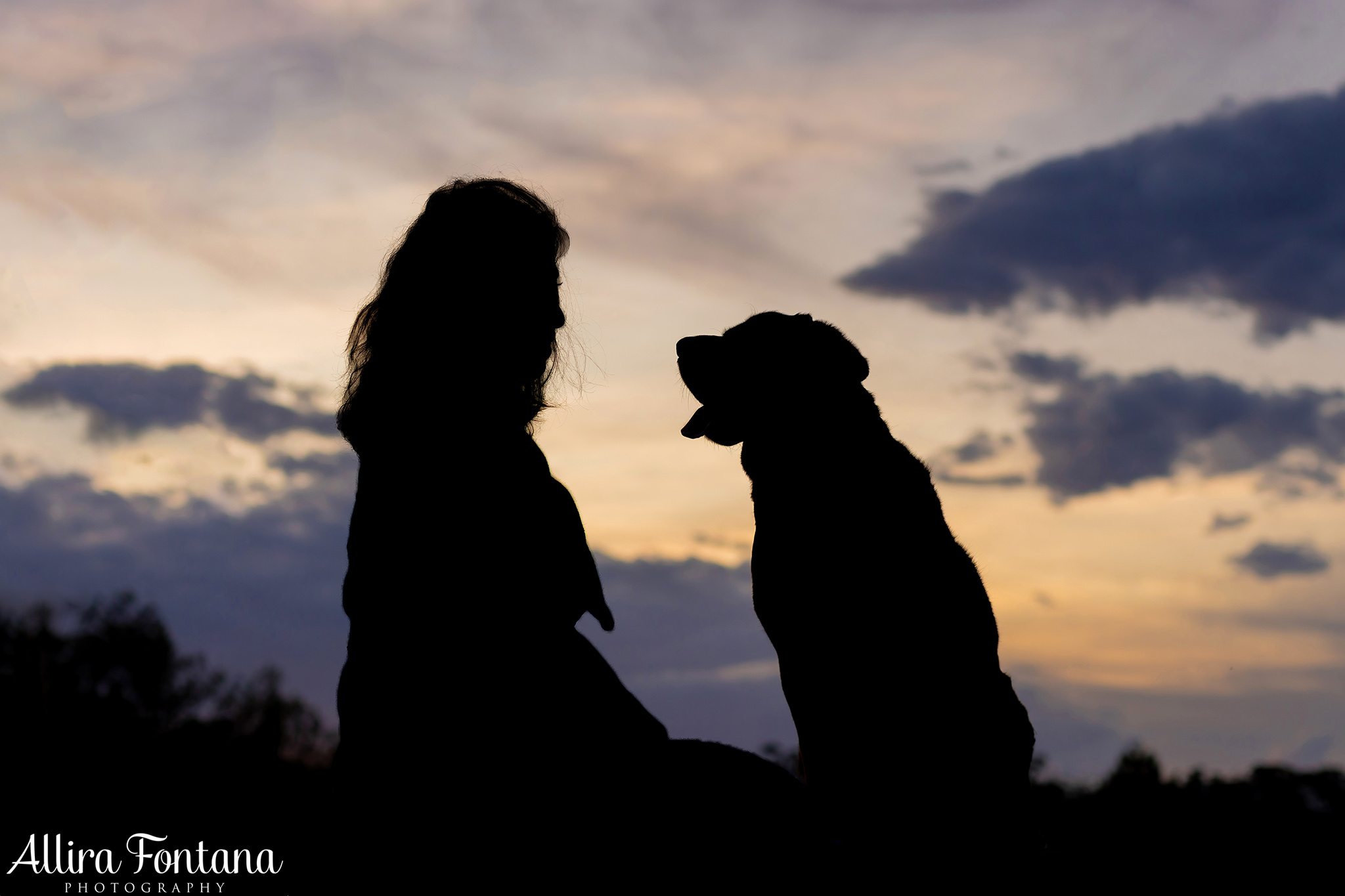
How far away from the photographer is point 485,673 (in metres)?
2.76

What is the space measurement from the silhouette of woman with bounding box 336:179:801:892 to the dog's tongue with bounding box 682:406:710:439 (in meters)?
2.85

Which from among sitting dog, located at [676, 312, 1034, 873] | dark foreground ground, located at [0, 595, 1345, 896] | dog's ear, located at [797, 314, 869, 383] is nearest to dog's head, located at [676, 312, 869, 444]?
dog's ear, located at [797, 314, 869, 383]

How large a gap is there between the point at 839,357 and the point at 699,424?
0.85 meters

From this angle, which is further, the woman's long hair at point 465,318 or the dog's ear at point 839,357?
the dog's ear at point 839,357

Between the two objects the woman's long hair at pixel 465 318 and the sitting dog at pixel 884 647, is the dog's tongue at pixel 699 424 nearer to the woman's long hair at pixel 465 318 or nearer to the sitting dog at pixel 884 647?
the sitting dog at pixel 884 647

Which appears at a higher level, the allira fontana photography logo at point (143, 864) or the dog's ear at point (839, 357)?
the dog's ear at point (839, 357)

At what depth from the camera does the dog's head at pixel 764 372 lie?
5.72 meters

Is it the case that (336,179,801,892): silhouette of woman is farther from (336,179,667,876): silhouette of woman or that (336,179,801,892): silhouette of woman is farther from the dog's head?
the dog's head

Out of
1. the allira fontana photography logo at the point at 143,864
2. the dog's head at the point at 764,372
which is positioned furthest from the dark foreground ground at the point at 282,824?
the dog's head at the point at 764,372

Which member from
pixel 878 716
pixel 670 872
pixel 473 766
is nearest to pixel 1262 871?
pixel 878 716

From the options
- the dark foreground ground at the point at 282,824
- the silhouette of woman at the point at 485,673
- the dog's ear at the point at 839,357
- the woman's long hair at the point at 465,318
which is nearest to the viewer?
the silhouette of woman at the point at 485,673

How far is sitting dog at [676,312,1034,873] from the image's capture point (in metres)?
4.58

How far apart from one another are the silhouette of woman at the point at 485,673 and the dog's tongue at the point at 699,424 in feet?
9.36

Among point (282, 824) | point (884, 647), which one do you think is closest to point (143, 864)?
point (282, 824)
